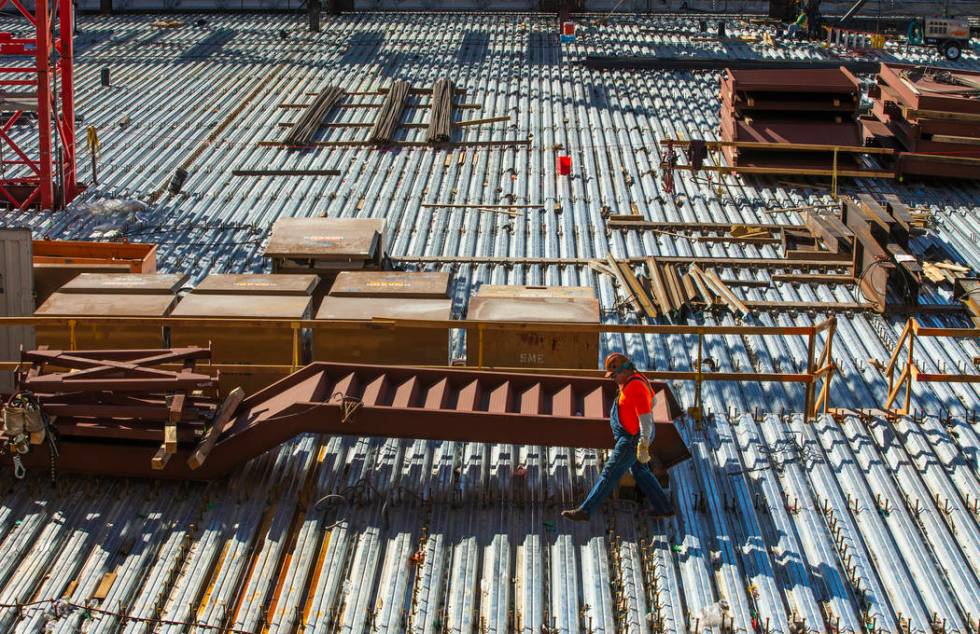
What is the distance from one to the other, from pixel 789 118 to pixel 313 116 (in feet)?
30.7

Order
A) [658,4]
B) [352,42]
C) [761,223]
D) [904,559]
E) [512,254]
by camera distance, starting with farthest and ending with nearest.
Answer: [658,4], [352,42], [761,223], [512,254], [904,559]

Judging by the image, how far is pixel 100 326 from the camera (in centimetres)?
1053

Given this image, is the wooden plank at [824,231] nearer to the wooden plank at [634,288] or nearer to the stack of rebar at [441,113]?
the wooden plank at [634,288]

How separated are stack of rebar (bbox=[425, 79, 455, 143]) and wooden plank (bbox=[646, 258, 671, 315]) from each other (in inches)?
273

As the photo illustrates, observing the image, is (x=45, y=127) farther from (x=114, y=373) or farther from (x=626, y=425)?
(x=626, y=425)

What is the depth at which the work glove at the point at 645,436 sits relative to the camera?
859 cm

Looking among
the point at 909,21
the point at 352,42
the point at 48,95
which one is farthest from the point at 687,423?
the point at 909,21

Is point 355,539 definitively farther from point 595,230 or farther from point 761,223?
point 761,223

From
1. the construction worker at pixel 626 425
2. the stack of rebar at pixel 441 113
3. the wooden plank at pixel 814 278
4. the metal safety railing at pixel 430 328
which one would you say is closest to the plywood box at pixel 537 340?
the metal safety railing at pixel 430 328

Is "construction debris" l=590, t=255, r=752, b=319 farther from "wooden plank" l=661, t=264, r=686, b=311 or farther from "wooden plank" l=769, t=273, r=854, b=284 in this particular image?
"wooden plank" l=769, t=273, r=854, b=284

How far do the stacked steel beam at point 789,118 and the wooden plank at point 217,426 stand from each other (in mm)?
11208

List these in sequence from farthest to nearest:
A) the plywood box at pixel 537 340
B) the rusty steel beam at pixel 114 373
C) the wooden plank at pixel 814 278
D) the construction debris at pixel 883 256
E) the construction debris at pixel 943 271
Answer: the construction debris at pixel 943 271 → the wooden plank at pixel 814 278 → the construction debris at pixel 883 256 → the plywood box at pixel 537 340 → the rusty steel beam at pixel 114 373

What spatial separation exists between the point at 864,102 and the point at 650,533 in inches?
628

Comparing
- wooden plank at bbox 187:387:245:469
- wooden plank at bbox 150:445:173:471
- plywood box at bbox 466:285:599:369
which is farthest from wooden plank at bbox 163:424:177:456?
plywood box at bbox 466:285:599:369
